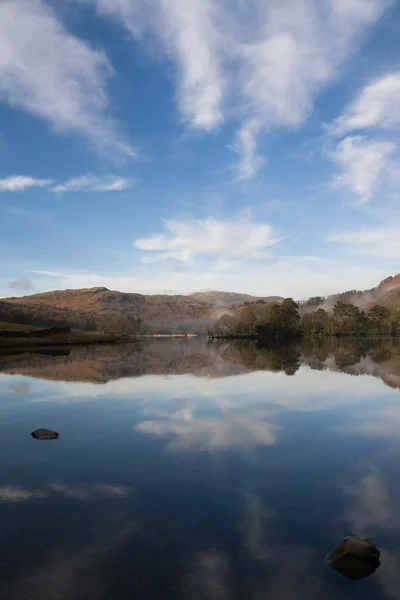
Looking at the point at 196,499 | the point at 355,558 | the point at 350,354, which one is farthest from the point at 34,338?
the point at 355,558

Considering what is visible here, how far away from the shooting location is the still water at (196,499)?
12734mm

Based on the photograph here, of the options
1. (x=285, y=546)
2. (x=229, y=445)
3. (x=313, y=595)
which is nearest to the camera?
(x=313, y=595)

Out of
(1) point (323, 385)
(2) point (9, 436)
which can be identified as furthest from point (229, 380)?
(2) point (9, 436)

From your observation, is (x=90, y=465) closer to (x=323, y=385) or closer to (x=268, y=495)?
(x=268, y=495)

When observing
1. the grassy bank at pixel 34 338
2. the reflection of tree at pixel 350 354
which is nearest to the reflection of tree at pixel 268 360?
the reflection of tree at pixel 350 354

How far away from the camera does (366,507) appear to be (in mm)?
17875

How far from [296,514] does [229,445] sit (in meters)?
10.4

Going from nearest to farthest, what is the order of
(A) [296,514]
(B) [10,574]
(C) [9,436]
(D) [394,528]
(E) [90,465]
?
(B) [10,574], (D) [394,528], (A) [296,514], (E) [90,465], (C) [9,436]

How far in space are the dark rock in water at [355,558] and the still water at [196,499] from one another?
29 cm

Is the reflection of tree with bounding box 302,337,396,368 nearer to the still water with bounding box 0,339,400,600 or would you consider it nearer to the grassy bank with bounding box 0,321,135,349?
the still water with bounding box 0,339,400,600

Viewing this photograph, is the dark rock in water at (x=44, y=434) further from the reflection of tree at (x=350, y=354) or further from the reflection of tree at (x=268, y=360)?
the reflection of tree at (x=350, y=354)

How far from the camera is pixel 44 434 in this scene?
29922mm

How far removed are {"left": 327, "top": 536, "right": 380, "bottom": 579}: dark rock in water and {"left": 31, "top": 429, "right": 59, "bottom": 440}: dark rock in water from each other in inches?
862

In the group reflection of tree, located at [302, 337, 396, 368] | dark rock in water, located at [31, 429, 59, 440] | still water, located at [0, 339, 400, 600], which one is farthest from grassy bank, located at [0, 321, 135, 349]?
dark rock in water, located at [31, 429, 59, 440]
